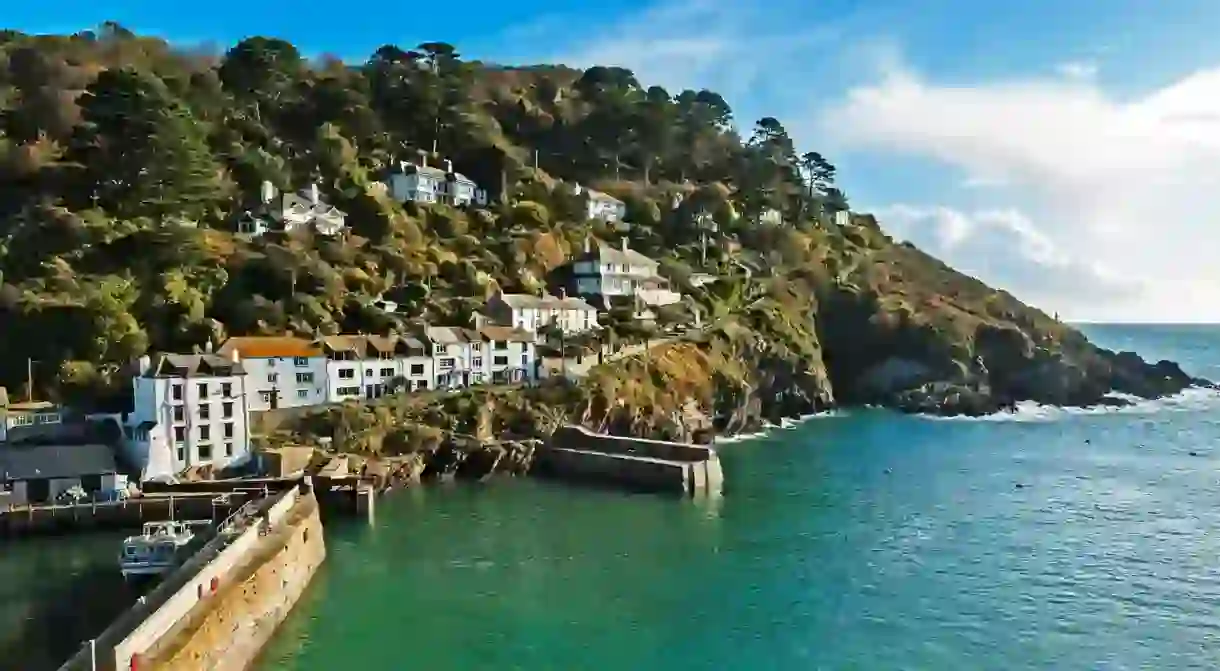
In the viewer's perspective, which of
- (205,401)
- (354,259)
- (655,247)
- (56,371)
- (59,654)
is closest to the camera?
(59,654)

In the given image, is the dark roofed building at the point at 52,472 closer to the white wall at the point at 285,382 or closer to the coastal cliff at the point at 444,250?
the coastal cliff at the point at 444,250

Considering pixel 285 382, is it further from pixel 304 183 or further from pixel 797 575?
pixel 304 183

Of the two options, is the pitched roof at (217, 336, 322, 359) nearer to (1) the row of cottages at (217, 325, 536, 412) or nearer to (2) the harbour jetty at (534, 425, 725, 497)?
(1) the row of cottages at (217, 325, 536, 412)

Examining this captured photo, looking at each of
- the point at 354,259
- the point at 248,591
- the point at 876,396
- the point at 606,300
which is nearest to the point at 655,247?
the point at 606,300

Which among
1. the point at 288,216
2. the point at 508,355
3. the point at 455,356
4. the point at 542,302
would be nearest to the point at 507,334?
the point at 508,355

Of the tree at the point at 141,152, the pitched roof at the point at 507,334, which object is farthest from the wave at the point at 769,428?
the tree at the point at 141,152

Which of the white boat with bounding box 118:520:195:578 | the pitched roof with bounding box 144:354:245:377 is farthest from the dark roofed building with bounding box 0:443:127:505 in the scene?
the white boat with bounding box 118:520:195:578

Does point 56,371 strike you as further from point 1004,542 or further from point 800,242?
point 800,242
